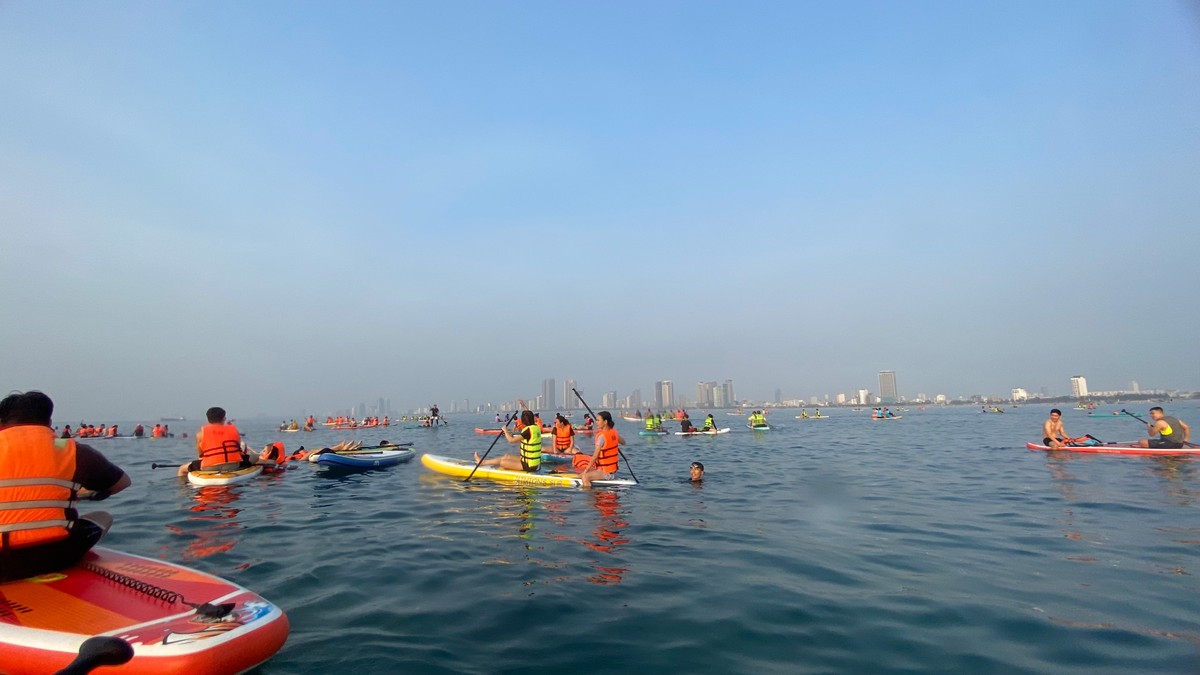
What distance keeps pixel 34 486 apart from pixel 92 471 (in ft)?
1.94

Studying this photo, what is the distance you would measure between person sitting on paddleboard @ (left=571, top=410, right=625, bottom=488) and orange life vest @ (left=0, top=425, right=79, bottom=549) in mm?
10183

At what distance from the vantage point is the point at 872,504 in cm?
1214

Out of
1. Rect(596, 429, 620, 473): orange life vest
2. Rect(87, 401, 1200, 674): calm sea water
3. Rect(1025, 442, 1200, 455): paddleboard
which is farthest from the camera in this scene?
Rect(1025, 442, 1200, 455): paddleboard

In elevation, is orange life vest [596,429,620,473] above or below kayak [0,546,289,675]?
above

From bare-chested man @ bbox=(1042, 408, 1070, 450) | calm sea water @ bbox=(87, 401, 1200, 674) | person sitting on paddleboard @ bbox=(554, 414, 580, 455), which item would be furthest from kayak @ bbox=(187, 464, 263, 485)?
bare-chested man @ bbox=(1042, 408, 1070, 450)

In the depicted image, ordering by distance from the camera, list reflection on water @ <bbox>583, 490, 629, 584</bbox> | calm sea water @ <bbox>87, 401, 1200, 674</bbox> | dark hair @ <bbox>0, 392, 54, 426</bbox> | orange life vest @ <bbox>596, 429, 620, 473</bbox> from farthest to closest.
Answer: orange life vest @ <bbox>596, 429, 620, 473</bbox> → reflection on water @ <bbox>583, 490, 629, 584</bbox> → dark hair @ <bbox>0, 392, 54, 426</bbox> → calm sea water @ <bbox>87, 401, 1200, 674</bbox>

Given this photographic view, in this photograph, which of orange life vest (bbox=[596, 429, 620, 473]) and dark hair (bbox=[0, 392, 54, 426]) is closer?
dark hair (bbox=[0, 392, 54, 426])

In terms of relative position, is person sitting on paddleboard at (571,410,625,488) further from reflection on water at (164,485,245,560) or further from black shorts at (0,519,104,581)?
black shorts at (0,519,104,581)

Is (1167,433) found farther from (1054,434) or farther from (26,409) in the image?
(26,409)

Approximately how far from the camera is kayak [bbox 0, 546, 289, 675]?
402 cm

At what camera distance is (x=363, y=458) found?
19453 millimetres

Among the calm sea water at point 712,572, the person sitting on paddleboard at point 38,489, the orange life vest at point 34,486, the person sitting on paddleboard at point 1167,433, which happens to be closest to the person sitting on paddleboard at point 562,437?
the calm sea water at point 712,572

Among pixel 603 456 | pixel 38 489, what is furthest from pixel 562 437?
pixel 38 489

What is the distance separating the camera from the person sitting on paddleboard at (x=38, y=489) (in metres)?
5.13
